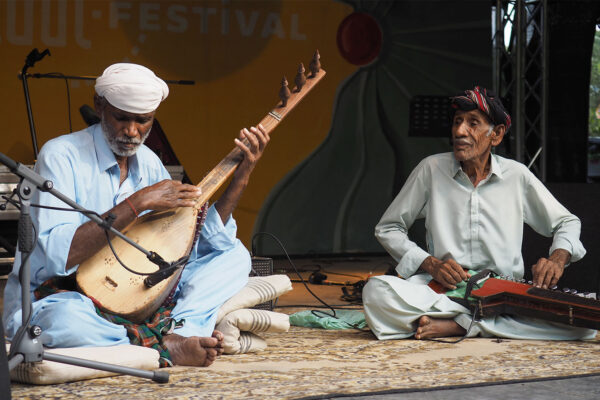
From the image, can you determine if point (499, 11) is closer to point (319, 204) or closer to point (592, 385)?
point (319, 204)

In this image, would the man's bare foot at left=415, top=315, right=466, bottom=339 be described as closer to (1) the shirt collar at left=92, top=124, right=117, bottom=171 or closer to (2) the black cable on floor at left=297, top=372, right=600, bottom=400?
(2) the black cable on floor at left=297, top=372, right=600, bottom=400

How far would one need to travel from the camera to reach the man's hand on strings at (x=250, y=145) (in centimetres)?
326

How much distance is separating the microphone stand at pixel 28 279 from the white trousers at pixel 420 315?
1.41 meters

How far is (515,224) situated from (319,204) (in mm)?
4167

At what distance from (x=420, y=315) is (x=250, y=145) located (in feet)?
3.78

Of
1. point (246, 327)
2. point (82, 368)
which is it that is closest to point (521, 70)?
point (246, 327)

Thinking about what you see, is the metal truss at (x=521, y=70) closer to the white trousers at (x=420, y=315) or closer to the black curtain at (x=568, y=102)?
the black curtain at (x=568, y=102)

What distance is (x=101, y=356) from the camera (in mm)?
2846

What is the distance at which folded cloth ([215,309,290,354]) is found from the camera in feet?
11.0

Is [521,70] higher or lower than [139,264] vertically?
higher

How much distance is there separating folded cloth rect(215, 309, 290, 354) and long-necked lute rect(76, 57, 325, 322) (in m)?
0.32

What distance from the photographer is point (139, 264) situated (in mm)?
3041

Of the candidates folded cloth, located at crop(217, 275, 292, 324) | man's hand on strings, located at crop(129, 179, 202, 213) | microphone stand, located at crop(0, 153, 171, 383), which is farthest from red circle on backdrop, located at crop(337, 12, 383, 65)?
microphone stand, located at crop(0, 153, 171, 383)

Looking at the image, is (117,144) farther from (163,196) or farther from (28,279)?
(28,279)
